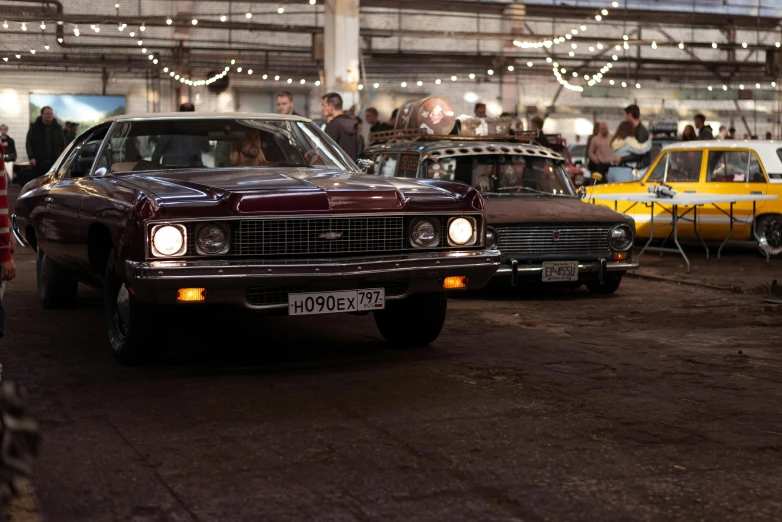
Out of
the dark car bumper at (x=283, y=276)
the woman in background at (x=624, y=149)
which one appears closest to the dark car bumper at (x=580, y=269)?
the dark car bumper at (x=283, y=276)

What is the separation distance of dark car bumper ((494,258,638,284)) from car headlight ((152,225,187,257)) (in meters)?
4.15

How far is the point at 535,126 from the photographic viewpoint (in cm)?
1988

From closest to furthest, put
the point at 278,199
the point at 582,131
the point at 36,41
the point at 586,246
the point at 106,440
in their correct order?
1. the point at 106,440
2. the point at 278,199
3. the point at 586,246
4. the point at 36,41
5. the point at 582,131

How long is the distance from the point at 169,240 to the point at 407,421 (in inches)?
66.2

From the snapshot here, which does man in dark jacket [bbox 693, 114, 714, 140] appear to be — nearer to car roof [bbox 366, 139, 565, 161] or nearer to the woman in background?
the woman in background

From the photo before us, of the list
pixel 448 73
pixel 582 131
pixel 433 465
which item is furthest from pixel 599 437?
pixel 582 131

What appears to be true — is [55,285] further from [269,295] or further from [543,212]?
[543,212]

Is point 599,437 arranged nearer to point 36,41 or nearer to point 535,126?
point 535,126

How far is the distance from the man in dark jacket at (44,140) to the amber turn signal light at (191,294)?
1311 cm

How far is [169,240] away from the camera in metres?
5.97

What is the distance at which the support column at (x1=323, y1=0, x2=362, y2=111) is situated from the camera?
78.4 ft

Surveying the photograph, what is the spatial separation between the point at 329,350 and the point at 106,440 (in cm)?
238

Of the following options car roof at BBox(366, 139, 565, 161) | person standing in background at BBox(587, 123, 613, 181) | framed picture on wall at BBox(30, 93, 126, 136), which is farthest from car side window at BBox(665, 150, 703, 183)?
framed picture on wall at BBox(30, 93, 126, 136)

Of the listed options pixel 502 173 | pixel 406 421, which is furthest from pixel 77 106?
pixel 406 421
